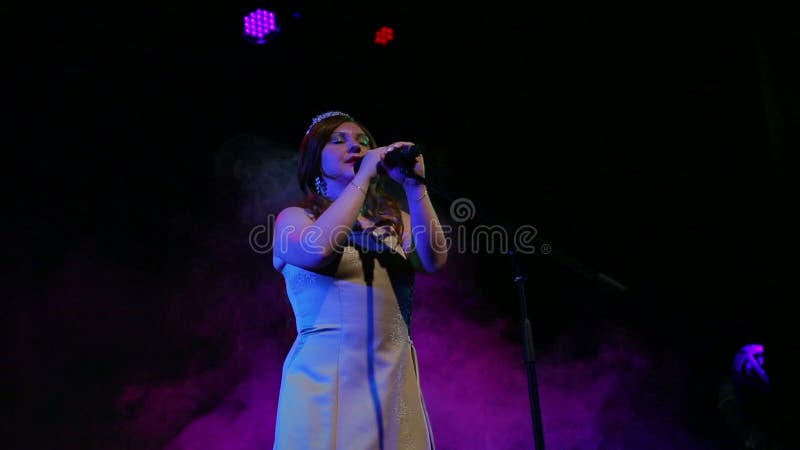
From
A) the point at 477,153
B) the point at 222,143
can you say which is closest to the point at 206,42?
the point at 222,143

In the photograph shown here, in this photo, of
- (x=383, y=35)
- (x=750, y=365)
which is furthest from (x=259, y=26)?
(x=750, y=365)

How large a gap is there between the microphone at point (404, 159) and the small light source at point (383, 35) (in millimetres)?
1996

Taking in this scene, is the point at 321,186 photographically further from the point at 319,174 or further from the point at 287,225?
the point at 287,225

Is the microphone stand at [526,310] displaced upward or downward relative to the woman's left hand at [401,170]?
downward

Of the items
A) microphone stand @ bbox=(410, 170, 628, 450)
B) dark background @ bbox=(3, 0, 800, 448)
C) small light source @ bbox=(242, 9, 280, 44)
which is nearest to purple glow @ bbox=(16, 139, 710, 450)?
dark background @ bbox=(3, 0, 800, 448)

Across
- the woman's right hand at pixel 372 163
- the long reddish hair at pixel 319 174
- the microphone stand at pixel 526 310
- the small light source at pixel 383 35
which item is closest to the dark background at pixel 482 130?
the small light source at pixel 383 35

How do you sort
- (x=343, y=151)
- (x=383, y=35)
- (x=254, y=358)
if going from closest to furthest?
(x=343, y=151), (x=254, y=358), (x=383, y=35)

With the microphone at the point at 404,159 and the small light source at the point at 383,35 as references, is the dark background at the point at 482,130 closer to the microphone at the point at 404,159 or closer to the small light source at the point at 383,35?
the small light source at the point at 383,35

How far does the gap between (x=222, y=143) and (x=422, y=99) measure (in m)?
1.22

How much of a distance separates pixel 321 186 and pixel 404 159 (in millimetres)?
488

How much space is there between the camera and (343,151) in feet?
6.23

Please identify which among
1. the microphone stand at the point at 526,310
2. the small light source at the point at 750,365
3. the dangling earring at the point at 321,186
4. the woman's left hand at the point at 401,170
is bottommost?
the small light source at the point at 750,365

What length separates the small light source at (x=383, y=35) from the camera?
341 centimetres

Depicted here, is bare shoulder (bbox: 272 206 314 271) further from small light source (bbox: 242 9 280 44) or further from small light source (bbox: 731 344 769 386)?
small light source (bbox: 731 344 769 386)
